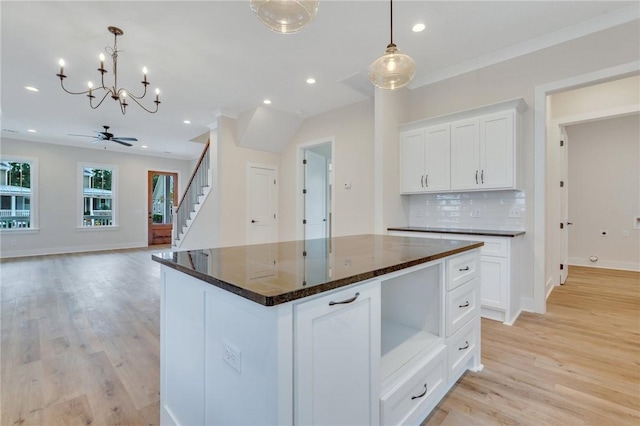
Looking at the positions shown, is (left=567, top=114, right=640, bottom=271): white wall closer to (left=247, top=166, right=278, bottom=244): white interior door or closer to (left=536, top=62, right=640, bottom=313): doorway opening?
(left=536, top=62, right=640, bottom=313): doorway opening

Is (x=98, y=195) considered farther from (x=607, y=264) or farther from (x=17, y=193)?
(x=607, y=264)

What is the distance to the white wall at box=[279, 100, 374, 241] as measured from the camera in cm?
463

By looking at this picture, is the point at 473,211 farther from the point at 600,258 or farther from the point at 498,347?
the point at 600,258

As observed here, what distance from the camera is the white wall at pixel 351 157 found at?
15.2 feet

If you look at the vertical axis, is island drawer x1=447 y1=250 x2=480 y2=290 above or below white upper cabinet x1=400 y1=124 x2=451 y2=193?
below

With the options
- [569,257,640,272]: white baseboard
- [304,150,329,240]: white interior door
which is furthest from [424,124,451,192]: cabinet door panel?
[569,257,640,272]: white baseboard

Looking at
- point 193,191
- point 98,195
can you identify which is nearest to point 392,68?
point 193,191

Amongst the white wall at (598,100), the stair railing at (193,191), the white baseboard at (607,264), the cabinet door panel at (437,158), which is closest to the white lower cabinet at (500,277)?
the cabinet door panel at (437,158)

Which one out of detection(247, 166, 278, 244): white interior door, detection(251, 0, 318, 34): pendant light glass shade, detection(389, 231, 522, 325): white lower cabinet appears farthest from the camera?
detection(247, 166, 278, 244): white interior door

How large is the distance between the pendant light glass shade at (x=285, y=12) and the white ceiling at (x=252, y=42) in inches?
43.1

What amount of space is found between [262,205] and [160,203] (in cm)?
560

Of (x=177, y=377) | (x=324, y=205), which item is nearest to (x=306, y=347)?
(x=177, y=377)

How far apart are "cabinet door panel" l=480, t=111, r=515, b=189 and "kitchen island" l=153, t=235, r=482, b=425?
1.86 metres

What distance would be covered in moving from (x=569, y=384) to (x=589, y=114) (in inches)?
150
